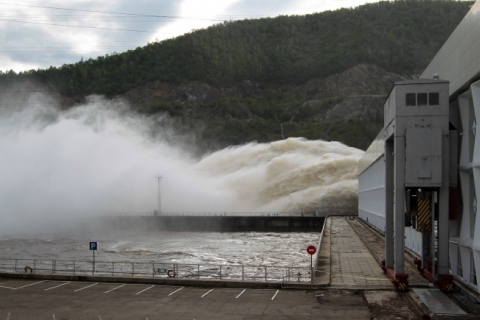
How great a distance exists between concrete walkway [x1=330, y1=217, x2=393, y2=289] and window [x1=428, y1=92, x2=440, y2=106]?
7679mm

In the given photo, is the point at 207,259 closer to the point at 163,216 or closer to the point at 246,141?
the point at 163,216

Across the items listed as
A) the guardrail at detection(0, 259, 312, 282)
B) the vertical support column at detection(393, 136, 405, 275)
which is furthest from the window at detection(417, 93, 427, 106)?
the guardrail at detection(0, 259, 312, 282)

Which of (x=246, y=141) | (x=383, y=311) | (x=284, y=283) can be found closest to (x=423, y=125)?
(x=383, y=311)

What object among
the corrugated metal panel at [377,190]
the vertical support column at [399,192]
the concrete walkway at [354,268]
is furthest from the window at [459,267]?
the corrugated metal panel at [377,190]

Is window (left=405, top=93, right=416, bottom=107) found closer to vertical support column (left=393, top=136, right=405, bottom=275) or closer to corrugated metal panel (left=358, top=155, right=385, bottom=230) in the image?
vertical support column (left=393, top=136, right=405, bottom=275)

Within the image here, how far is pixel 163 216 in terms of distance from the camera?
7550 cm

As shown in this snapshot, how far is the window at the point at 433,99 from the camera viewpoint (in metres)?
19.7

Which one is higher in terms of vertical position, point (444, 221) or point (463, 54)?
point (463, 54)

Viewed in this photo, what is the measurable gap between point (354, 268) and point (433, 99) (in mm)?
10378

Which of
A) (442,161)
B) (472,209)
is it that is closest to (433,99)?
(442,161)

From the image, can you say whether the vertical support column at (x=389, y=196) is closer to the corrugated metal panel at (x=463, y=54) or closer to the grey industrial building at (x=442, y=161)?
the grey industrial building at (x=442, y=161)

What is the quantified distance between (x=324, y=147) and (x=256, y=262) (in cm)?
5932

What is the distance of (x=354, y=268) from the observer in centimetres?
2620

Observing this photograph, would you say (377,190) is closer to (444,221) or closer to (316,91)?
(444,221)
